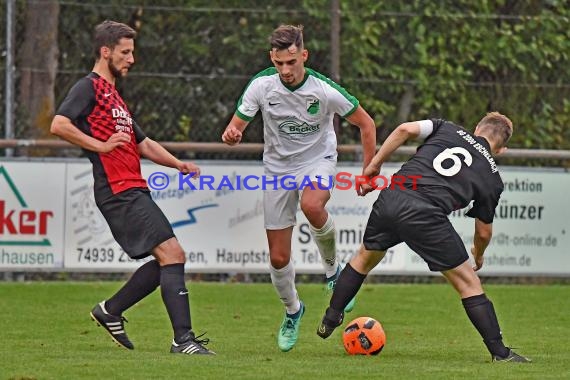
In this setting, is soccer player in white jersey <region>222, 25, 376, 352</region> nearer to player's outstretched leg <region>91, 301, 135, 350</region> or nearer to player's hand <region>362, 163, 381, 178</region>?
player's hand <region>362, 163, 381, 178</region>

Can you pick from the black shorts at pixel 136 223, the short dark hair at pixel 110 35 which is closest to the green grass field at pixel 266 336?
the black shorts at pixel 136 223

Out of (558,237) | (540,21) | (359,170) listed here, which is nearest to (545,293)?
(558,237)

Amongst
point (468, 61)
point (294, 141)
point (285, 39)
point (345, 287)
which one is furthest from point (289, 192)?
point (468, 61)

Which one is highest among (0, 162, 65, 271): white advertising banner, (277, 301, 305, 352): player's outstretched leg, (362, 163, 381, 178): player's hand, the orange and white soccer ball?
(362, 163, 381, 178): player's hand

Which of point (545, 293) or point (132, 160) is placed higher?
point (132, 160)

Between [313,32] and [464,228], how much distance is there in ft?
7.89

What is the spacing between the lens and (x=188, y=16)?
13500 millimetres

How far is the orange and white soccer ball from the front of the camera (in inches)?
324

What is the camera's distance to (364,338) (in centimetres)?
823

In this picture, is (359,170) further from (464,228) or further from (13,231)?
(13,231)

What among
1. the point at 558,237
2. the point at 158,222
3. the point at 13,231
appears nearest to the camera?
the point at 158,222

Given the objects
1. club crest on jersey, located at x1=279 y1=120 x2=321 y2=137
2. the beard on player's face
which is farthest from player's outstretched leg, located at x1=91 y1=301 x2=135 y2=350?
club crest on jersey, located at x1=279 y1=120 x2=321 y2=137

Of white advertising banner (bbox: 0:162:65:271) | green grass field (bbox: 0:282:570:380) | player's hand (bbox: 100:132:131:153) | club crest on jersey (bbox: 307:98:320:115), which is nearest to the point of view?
green grass field (bbox: 0:282:570:380)

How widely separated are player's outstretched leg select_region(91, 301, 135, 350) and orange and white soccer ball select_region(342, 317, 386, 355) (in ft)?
4.21
